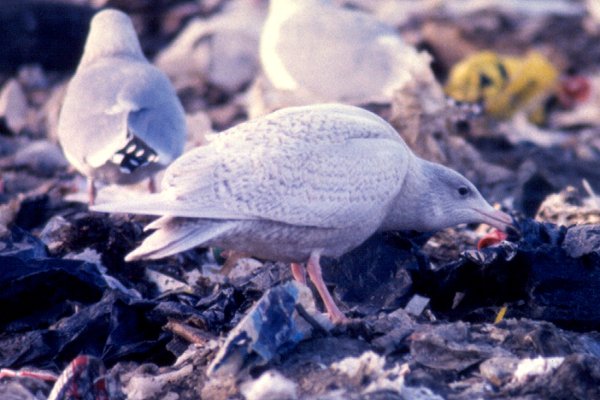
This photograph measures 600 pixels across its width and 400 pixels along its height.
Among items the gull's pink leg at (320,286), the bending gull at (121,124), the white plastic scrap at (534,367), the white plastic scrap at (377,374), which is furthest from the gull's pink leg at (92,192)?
the white plastic scrap at (534,367)

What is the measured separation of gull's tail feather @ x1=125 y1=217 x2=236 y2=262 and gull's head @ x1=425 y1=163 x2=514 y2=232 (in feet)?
3.43

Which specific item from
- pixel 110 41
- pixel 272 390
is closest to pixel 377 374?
pixel 272 390

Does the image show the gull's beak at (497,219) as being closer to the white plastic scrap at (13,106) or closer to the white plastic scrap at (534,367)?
the white plastic scrap at (534,367)

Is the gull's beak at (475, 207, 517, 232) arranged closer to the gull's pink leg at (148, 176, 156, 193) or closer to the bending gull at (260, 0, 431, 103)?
the gull's pink leg at (148, 176, 156, 193)

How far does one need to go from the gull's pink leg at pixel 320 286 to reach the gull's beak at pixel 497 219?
2.80ft

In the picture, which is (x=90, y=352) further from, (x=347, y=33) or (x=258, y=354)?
(x=347, y=33)

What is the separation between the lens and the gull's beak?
4367 mm

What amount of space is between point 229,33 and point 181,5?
1.60m

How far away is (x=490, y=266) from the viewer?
412 centimetres

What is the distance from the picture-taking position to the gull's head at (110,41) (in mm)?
6711

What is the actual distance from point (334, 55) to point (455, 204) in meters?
3.73

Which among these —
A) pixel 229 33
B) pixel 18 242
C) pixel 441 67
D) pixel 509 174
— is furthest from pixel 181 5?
pixel 18 242

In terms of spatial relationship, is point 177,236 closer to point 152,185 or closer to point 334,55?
point 152,185

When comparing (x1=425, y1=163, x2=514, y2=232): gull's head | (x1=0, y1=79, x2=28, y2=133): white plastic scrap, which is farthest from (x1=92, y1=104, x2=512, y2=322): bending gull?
(x1=0, y1=79, x2=28, y2=133): white plastic scrap
